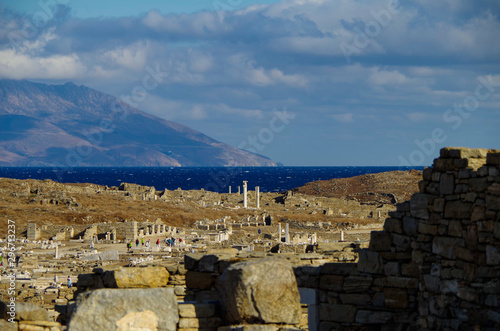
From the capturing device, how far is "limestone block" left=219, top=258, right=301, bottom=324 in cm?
948

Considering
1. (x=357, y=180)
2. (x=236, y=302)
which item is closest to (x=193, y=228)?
(x=236, y=302)

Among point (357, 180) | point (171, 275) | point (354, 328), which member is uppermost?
point (357, 180)

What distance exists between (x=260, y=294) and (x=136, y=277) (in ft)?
10.4

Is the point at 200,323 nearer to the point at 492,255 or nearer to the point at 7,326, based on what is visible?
the point at 7,326

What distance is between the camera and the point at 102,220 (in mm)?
63062

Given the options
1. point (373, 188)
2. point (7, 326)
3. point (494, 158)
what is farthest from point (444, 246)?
point (373, 188)

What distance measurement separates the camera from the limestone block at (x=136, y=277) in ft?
38.8

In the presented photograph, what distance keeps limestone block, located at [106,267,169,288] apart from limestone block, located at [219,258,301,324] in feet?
8.55

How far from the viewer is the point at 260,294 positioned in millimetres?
9477

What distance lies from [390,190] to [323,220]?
134ft

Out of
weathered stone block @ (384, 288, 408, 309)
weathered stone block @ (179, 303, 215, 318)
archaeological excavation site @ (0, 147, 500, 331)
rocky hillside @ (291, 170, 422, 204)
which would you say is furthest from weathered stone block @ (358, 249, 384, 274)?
rocky hillside @ (291, 170, 422, 204)

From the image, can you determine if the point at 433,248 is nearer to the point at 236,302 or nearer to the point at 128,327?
the point at 236,302

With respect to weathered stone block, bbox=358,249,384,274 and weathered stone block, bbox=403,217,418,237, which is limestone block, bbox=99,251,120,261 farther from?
weathered stone block, bbox=403,217,418,237

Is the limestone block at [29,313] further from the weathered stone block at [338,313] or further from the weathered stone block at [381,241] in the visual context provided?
the weathered stone block at [381,241]
